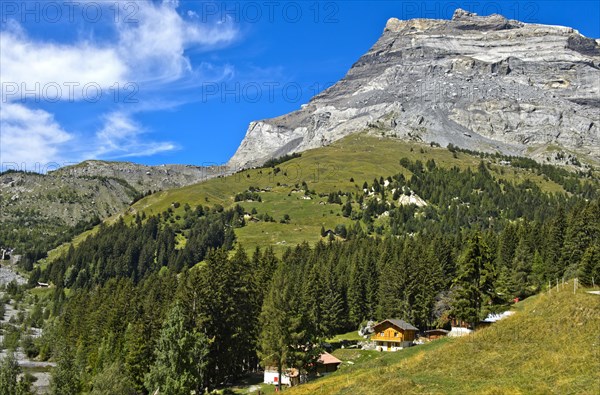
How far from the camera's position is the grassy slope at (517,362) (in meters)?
31.9

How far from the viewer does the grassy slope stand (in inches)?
1256

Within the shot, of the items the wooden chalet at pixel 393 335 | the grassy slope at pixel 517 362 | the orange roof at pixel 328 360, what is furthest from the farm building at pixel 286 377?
the grassy slope at pixel 517 362

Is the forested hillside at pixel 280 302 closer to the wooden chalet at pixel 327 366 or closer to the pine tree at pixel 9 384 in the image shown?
the wooden chalet at pixel 327 366

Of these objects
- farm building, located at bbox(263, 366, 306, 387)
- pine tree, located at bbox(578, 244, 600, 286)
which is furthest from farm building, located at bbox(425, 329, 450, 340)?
farm building, located at bbox(263, 366, 306, 387)

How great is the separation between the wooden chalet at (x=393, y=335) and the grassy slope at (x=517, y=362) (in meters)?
39.4

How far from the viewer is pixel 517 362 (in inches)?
1448

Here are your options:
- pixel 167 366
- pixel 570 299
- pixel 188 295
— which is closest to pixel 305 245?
pixel 188 295

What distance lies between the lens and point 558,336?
131 ft

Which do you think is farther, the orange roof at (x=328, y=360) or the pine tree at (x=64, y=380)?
the orange roof at (x=328, y=360)

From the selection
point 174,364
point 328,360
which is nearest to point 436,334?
point 328,360

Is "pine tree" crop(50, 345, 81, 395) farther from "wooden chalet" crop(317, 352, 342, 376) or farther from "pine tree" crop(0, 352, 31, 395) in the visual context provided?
"wooden chalet" crop(317, 352, 342, 376)

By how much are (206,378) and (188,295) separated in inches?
487

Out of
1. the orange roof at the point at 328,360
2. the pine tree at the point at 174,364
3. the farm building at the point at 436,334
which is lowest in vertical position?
the orange roof at the point at 328,360

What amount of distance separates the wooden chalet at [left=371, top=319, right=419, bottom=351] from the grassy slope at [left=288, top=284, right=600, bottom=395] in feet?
129
